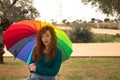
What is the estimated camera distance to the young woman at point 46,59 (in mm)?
6023

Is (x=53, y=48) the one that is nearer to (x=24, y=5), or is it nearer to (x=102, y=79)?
(x=102, y=79)

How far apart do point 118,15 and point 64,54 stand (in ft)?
37.9

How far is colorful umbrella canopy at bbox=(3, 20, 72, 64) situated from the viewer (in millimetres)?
7492

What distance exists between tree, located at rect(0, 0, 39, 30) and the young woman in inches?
423

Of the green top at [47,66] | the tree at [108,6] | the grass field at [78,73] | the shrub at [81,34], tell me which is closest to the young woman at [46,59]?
the green top at [47,66]

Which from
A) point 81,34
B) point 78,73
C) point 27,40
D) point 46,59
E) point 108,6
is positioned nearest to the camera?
point 46,59

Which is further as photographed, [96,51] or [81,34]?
[81,34]

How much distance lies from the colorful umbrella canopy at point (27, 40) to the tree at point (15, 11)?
8767 millimetres

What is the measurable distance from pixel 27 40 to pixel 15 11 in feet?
33.6

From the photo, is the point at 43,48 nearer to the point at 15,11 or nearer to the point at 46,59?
the point at 46,59

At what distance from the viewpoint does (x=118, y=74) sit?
44.6 ft

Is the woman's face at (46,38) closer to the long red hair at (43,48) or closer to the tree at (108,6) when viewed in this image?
the long red hair at (43,48)

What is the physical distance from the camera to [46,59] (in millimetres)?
6043

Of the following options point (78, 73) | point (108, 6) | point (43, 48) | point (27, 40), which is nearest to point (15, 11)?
point (108, 6)
